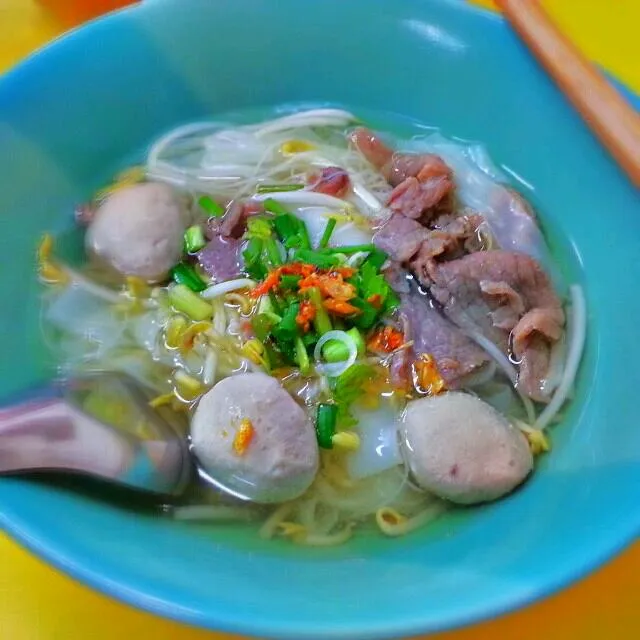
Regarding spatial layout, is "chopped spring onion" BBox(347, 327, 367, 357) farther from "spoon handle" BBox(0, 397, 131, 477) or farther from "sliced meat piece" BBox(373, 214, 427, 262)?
"spoon handle" BBox(0, 397, 131, 477)

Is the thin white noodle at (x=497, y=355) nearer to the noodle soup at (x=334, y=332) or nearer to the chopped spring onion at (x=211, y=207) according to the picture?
the noodle soup at (x=334, y=332)

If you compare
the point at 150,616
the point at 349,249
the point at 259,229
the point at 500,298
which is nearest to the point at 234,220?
the point at 259,229

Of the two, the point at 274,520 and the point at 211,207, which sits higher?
the point at 211,207

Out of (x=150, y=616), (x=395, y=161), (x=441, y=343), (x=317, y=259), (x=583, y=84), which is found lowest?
(x=150, y=616)

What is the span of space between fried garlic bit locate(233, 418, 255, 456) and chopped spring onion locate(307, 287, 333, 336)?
27cm

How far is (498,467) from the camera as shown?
129 cm

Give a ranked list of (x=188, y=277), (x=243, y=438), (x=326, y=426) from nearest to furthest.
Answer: (x=243, y=438), (x=326, y=426), (x=188, y=277)

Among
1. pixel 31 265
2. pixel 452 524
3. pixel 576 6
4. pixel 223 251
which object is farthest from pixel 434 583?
pixel 576 6

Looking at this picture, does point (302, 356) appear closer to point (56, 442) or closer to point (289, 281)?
point (289, 281)

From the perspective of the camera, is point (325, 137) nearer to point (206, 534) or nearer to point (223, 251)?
point (223, 251)

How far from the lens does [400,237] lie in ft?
5.22

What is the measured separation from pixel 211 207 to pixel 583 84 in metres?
0.86

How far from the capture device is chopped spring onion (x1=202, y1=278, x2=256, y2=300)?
154cm

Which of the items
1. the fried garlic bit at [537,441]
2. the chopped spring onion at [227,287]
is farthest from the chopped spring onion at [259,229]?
the fried garlic bit at [537,441]
